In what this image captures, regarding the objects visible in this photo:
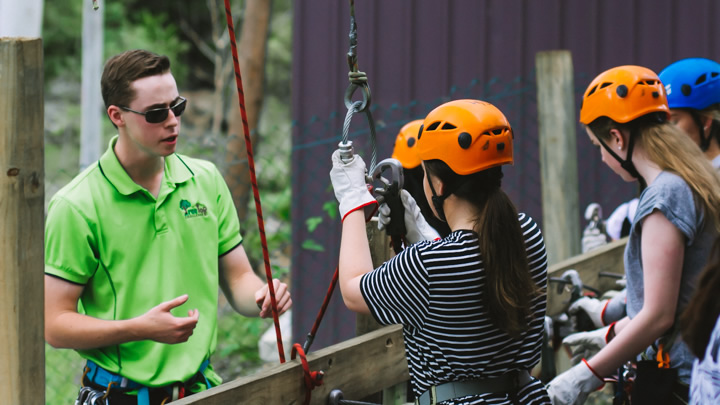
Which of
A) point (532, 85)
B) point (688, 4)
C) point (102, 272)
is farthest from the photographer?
point (532, 85)

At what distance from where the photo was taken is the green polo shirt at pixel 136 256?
8.86 feet

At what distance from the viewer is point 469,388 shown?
239 centimetres

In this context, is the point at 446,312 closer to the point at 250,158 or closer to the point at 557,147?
the point at 250,158

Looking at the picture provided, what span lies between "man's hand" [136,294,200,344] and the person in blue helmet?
6.58 feet

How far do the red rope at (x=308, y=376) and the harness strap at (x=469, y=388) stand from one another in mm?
403

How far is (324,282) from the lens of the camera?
23.9ft

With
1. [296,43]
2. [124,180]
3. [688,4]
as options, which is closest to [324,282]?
[296,43]

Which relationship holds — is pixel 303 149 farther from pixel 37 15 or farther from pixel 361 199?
pixel 361 199

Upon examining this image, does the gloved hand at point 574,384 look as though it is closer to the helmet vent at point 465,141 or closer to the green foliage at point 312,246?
the helmet vent at point 465,141

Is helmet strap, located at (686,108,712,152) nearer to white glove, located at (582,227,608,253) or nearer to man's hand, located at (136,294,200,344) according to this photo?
white glove, located at (582,227,608,253)

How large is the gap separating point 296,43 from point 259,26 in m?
2.28

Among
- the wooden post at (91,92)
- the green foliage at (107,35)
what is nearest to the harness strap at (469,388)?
the wooden post at (91,92)

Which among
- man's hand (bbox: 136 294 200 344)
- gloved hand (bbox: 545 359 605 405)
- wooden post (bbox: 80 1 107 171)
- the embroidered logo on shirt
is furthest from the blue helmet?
wooden post (bbox: 80 1 107 171)

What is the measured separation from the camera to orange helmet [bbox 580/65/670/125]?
9.43 ft
